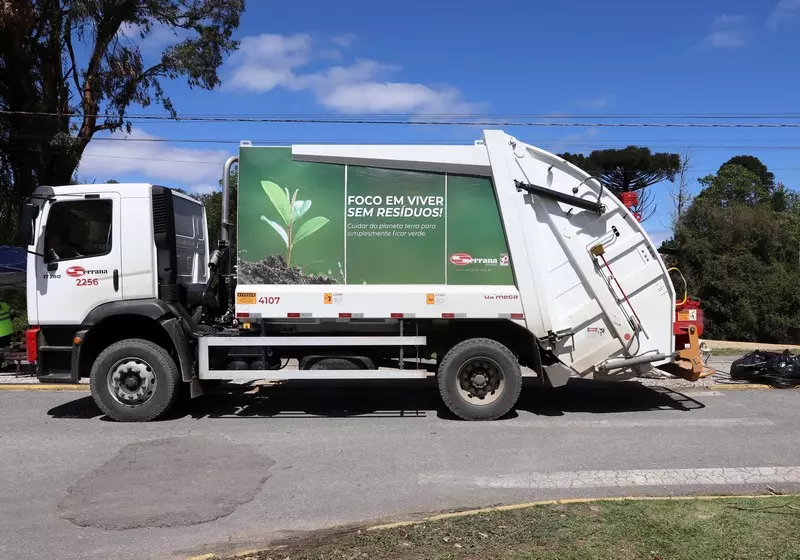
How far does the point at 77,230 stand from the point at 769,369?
9637 millimetres

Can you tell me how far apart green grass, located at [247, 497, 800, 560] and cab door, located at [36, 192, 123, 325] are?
172 inches

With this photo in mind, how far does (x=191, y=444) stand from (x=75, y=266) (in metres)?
2.51

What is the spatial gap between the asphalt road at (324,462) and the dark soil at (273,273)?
1.67 meters

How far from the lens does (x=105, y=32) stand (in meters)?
18.3

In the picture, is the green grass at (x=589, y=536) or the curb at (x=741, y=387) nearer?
the green grass at (x=589, y=536)

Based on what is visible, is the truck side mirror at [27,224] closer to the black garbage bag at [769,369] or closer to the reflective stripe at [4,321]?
the reflective stripe at [4,321]

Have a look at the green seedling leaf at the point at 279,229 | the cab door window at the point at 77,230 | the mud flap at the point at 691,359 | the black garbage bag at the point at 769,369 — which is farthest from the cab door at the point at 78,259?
the black garbage bag at the point at 769,369

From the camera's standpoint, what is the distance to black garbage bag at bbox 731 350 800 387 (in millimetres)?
8922

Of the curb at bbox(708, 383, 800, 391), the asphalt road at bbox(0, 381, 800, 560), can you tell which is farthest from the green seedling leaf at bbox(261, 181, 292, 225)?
the curb at bbox(708, 383, 800, 391)

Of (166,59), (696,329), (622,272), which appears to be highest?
(166,59)

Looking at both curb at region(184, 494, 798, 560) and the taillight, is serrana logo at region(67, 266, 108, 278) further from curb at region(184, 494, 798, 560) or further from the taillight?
curb at region(184, 494, 798, 560)

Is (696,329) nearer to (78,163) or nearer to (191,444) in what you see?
(191,444)

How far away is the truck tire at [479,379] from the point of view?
23.1 ft

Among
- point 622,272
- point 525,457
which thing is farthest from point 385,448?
point 622,272
